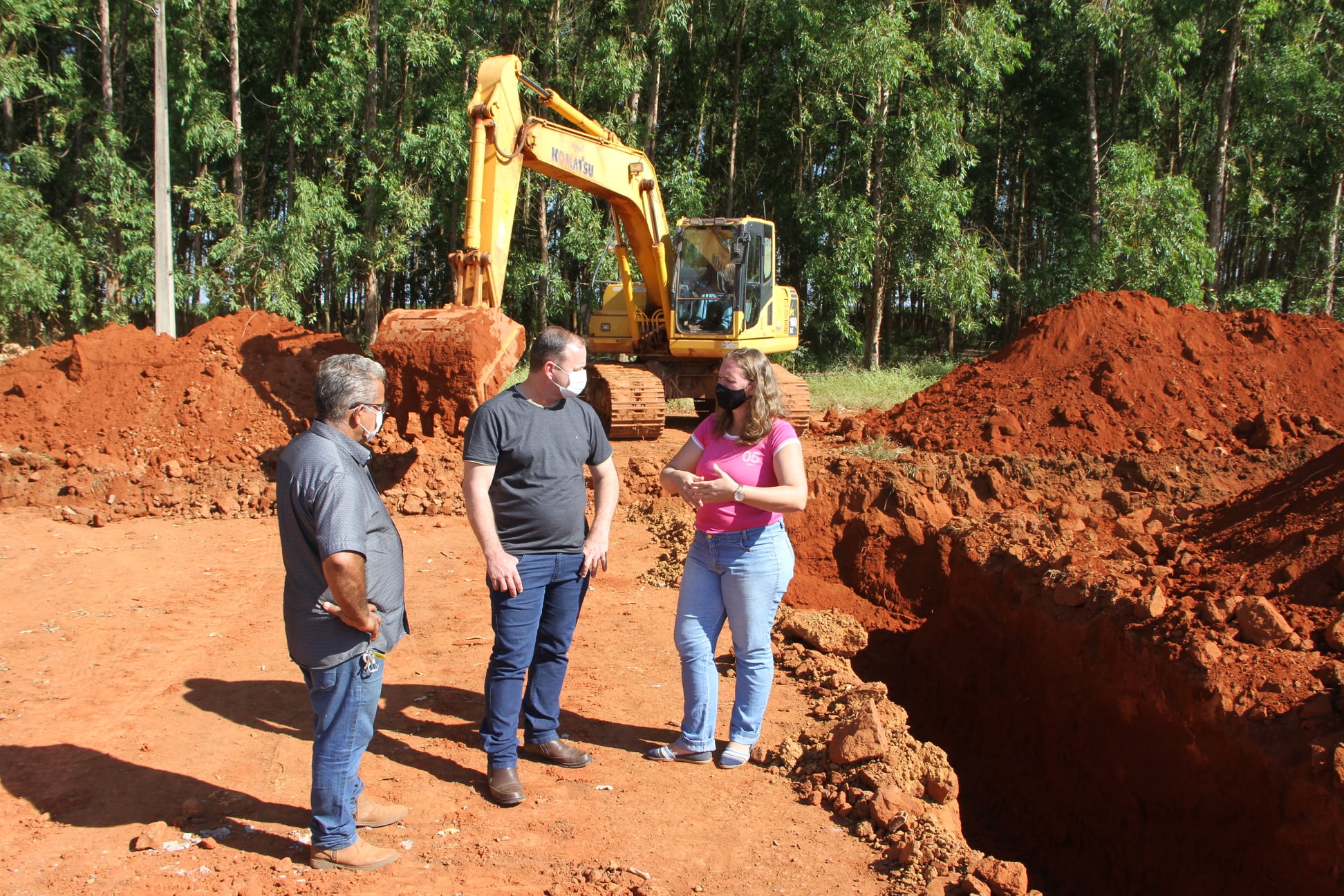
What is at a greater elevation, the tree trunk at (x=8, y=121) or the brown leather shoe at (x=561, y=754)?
the tree trunk at (x=8, y=121)

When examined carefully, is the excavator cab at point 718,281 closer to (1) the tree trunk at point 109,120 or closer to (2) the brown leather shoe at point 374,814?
(2) the brown leather shoe at point 374,814

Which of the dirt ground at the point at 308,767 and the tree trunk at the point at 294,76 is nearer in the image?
the dirt ground at the point at 308,767

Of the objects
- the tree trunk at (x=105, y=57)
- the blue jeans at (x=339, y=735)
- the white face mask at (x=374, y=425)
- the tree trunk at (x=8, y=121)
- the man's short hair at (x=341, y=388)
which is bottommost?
the blue jeans at (x=339, y=735)

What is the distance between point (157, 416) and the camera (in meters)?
10.3

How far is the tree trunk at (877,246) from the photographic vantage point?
20406mm

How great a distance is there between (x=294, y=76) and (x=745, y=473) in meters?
22.3

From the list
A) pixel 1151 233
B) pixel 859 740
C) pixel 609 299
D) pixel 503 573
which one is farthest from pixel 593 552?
pixel 1151 233

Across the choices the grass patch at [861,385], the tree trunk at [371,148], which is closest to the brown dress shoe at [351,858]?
the grass patch at [861,385]

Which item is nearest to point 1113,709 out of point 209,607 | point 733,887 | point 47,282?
point 733,887

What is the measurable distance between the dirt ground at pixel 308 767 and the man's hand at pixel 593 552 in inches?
37.8

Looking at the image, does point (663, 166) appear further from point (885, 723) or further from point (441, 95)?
point (885, 723)

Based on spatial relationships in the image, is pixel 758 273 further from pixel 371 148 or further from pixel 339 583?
pixel 371 148

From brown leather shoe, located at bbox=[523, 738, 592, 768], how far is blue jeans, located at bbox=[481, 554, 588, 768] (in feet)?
1.11

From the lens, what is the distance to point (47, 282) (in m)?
19.7
